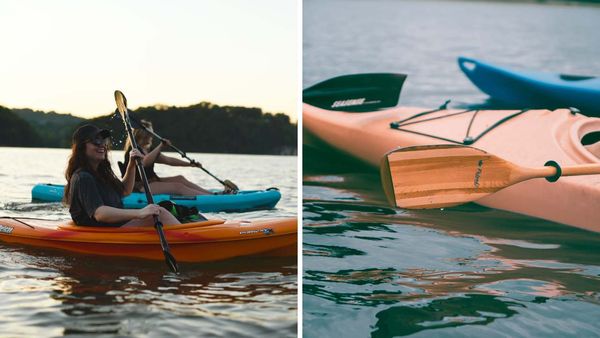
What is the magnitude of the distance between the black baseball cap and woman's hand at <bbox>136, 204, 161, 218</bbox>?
235mm

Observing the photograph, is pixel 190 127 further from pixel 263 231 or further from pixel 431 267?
pixel 431 267

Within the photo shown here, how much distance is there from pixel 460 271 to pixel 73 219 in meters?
1.19

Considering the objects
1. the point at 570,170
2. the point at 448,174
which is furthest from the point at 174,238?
the point at 570,170

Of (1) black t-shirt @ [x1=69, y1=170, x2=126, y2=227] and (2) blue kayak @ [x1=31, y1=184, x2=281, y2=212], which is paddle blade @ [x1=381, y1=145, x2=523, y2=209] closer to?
(1) black t-shirt @ [x1=69, y1=170, x2=126, y2=227]

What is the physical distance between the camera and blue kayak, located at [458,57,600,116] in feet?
12.2

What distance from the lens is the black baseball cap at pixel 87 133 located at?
198 cm

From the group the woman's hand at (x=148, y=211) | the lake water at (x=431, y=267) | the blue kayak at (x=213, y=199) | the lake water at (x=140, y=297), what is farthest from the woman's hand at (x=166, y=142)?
the woman's hand at (x=148, y=211)

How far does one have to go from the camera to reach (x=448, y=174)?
→ 2363mm

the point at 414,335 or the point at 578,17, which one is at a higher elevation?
the point at 578,17

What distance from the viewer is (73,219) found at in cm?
212

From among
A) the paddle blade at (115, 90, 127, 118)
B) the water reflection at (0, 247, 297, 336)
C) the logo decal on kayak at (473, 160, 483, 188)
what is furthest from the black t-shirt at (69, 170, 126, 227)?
Result: the logo decal on kayak at (473, 160, 483, 188)

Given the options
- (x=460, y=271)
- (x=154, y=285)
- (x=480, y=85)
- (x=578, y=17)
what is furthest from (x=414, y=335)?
(x=578, y=17)

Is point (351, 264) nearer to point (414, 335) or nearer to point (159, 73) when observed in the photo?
point (414, 335)

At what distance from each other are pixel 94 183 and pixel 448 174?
114 cm
